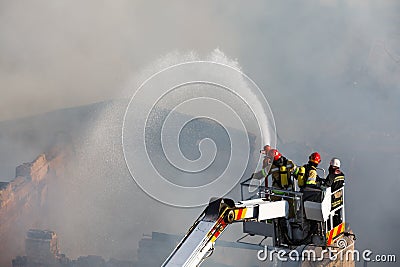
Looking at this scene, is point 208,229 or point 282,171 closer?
point 208,229

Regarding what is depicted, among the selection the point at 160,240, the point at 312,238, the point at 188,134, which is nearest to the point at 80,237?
the point at 188,134

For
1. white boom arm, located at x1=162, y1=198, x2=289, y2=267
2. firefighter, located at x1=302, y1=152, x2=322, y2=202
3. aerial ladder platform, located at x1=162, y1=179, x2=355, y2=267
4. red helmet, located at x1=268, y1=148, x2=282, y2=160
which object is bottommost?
white boom arm, located at x1=162, y1=198, x2=289, y2=267

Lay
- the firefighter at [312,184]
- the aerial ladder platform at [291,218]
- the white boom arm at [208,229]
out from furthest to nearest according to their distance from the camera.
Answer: the firefighter at [312,184] < the aerial ladder platform at [291,218] < the white boom arm at [208,229]

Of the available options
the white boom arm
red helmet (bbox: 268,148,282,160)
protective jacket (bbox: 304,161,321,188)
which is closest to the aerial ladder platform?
the white boom arm

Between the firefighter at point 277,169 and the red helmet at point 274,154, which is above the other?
the red helmet at point 274,154

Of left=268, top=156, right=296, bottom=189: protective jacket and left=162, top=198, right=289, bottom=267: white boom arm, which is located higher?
left=268, top=156, right=296, bottom=189: protective jacket

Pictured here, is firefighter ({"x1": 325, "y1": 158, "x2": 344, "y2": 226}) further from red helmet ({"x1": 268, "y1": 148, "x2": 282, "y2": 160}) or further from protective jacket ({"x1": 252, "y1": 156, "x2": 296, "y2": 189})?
red helmet ({"x1": 268, "y1": 148, "x2": 282, "y2": 160})

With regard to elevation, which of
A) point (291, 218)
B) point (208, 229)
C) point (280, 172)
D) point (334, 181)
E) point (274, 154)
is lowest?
point (208, 229)

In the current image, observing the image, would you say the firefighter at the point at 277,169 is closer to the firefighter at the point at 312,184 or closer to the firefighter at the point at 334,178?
the firefighter at the point at 312,184

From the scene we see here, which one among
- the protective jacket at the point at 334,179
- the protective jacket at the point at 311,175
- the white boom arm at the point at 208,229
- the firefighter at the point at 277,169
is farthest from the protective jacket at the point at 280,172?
the white boom arm at the point at 208,229

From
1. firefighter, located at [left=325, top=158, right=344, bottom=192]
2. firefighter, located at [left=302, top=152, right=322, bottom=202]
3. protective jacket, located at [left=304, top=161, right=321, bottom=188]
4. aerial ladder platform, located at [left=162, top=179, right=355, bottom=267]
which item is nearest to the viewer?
aerial ladder platform, located at [left=162, top=179, right=355, bottom=267]

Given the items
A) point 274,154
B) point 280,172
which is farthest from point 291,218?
point 274,154

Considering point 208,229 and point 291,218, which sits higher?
point 291,218

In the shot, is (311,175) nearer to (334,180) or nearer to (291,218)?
(334,180)
